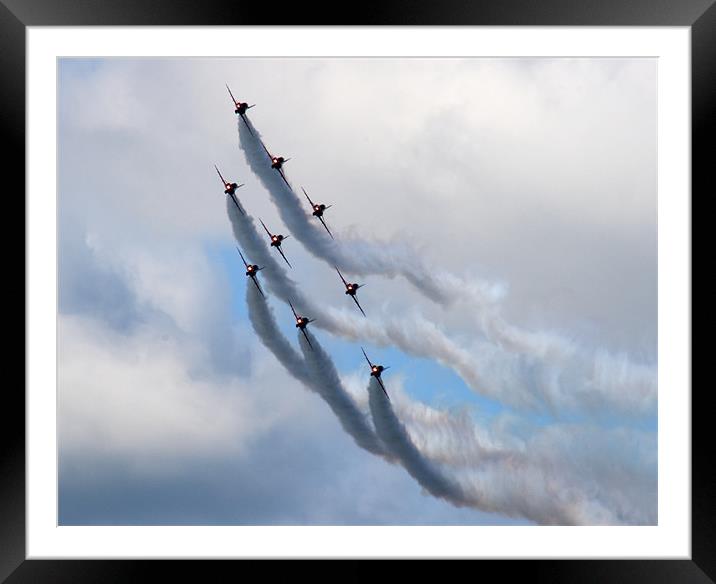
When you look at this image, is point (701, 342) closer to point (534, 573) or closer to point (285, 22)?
point (534, 573)

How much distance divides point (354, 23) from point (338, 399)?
6.14m

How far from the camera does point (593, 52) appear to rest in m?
6.43

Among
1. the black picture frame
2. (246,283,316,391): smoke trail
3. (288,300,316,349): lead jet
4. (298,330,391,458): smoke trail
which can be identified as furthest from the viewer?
(288,300,316,349): lead jet

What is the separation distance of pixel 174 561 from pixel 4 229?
320 centimetres

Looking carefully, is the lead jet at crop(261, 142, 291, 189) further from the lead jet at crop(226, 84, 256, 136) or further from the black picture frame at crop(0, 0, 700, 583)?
the black picture frame at crop(0, 0, 700, 583)

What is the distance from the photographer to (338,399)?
34.4ft

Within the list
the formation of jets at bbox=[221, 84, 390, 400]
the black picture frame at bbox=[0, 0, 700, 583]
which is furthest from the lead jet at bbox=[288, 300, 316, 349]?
the black picture frame at bbox=[0, 0, 700, 583]

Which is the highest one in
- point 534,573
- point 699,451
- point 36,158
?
point 36,158

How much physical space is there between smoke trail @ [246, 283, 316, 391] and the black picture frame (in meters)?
4.87

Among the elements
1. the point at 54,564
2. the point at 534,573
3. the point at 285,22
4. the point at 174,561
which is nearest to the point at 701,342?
Answer: the point at 534,573

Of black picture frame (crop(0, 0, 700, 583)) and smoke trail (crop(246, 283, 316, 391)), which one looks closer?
black picture frame (crop(0, 0, 700, 583))

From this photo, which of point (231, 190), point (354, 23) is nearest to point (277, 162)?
point (231, 190)

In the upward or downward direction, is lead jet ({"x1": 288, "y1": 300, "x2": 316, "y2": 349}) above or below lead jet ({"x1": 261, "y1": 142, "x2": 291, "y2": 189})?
below

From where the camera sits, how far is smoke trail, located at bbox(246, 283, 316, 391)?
10.7m
